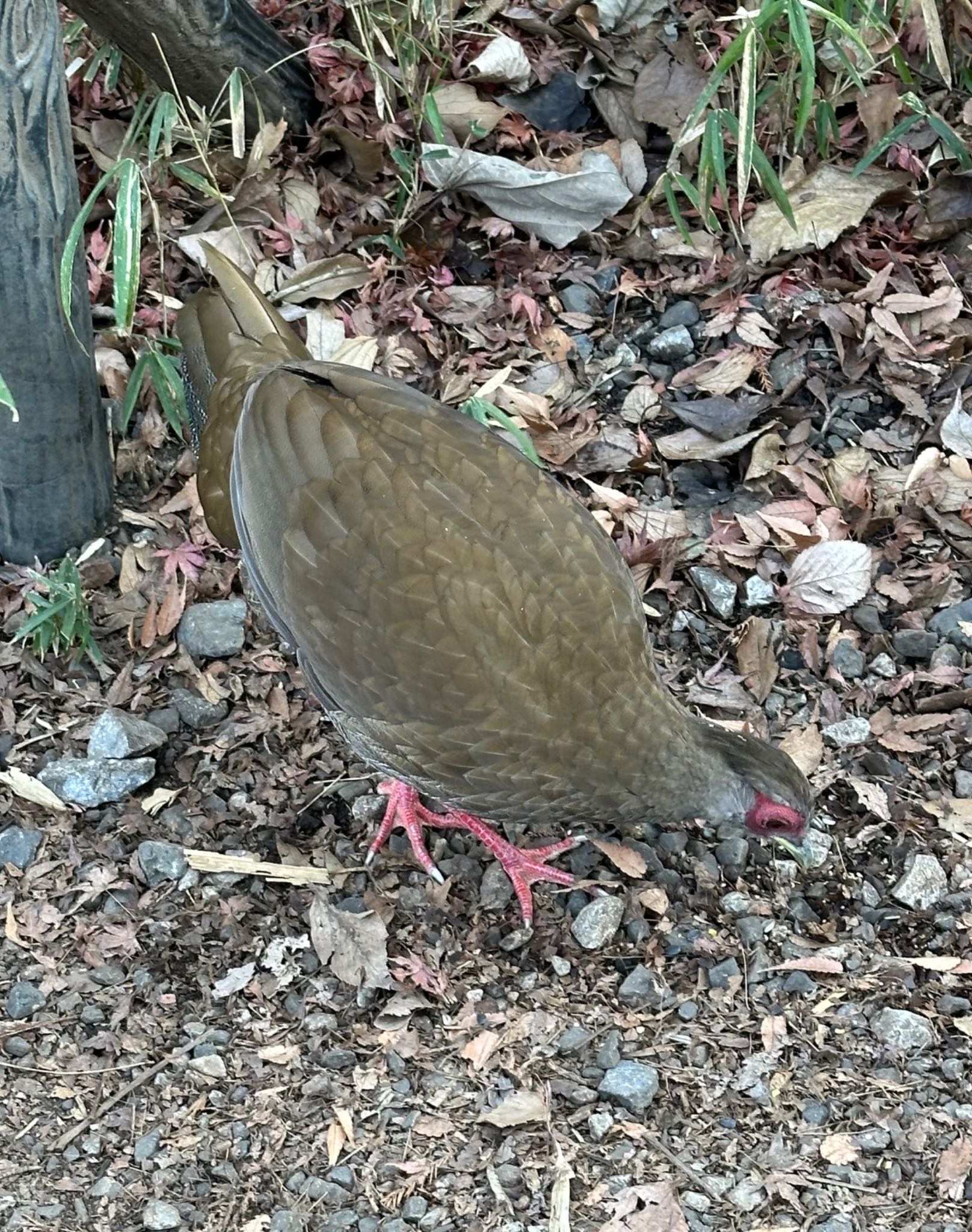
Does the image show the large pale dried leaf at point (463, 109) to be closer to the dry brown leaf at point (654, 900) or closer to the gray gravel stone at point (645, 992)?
the dry brown leaf at point (654, 900)

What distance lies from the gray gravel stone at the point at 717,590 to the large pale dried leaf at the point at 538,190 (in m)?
1.40

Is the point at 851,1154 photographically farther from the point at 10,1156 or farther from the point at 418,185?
the point at 418,185

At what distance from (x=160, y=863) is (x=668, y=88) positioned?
3.23 metres

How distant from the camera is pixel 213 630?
423 centimetres

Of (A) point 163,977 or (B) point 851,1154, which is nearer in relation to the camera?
(B) point 851,1154

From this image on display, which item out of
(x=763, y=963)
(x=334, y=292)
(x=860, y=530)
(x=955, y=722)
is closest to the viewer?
(x=763, y=963)

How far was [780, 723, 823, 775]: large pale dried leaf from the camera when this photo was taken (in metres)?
3.94

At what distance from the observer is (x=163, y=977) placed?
3604mm

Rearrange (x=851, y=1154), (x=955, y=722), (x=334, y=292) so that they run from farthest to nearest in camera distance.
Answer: (x=334, y=292) → (x=955, y=722) → (x=851, y=1154)

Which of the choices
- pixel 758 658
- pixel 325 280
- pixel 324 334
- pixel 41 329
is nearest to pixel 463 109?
pixel 325 280

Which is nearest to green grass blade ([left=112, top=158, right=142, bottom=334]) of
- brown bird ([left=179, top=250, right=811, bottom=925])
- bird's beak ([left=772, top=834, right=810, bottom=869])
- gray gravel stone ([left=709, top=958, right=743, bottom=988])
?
brown bird ([left=179, top=250, right=811, bottom=925])

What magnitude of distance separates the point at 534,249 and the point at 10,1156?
3.27m

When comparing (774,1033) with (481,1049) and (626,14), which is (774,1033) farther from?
(626,14)

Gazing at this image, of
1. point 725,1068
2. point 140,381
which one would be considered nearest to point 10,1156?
point 725,1068
